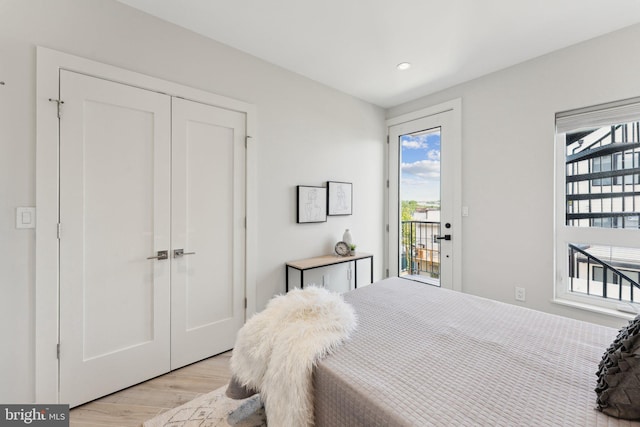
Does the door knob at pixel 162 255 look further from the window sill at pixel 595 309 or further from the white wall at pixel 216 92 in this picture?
the window sill at pixel 595 309

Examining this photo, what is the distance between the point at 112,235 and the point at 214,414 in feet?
4.35

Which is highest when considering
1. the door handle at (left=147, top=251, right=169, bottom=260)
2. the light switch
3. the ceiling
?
the ceiling

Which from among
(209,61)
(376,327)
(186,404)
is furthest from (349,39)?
(186,404)

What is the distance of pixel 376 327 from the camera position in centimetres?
145

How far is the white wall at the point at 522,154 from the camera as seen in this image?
2.19 meters

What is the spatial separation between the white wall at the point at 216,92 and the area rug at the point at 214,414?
2.71ft

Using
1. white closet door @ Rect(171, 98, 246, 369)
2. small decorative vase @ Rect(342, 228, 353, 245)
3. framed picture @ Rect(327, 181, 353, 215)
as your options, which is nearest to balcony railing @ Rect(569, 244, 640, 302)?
small decorative vase @ Rect(342, 228, 353, 245)

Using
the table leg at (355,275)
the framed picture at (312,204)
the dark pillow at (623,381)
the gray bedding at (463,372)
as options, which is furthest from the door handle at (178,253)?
the dark pillow at (623,381)

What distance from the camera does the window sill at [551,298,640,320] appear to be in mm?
2118

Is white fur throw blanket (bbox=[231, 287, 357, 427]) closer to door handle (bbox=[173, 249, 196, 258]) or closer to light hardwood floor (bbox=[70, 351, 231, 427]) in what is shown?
light hardwood floor (bbox=[70, 351, 231, 427])

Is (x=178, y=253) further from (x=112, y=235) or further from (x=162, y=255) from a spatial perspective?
(x=112, y=235)

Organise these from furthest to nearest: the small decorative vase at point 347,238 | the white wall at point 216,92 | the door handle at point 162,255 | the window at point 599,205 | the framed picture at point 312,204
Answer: the small decorative vase at point 347,238 < the framed picture at point 312,204 < the window at point 599,205 < the door handle at point 162,255 < the white wall at point 216,92

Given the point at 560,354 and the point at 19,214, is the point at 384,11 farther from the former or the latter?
the point at 19,214

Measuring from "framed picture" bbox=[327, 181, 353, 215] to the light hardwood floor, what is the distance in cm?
187
